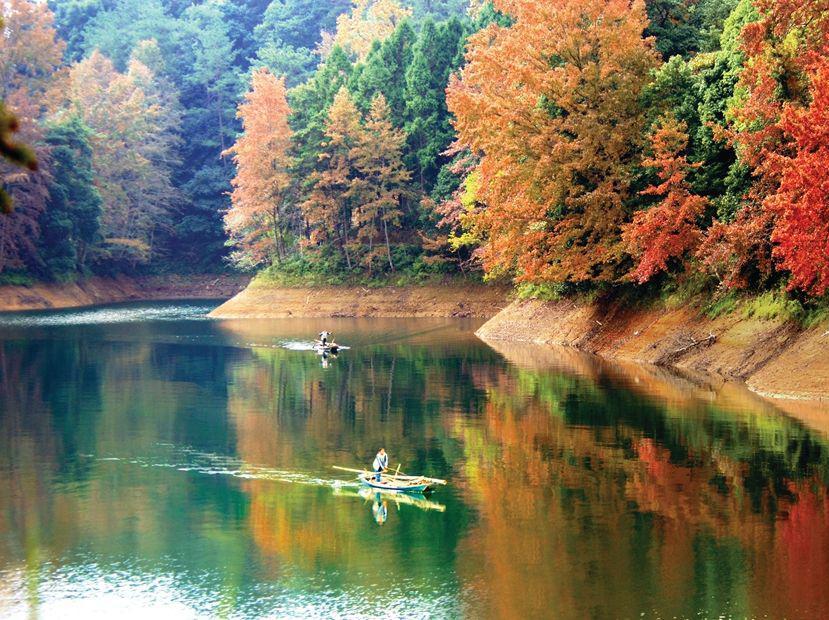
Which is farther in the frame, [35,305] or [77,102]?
[77,102]

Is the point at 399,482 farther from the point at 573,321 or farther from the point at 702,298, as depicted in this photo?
Result: the point at 573,321

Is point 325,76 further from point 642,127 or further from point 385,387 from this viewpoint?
point 385,387

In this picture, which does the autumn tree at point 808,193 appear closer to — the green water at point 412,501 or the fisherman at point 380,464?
the green water at point 412,501

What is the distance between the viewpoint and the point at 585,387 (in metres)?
45.0

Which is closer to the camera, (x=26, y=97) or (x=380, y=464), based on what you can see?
(x=380, y=464)

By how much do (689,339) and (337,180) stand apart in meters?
43.7

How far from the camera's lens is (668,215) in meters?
50.1

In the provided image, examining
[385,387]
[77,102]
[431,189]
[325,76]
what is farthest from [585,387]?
[77,102]

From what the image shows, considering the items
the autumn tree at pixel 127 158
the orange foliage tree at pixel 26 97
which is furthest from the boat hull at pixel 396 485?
the autumn tree at pixel 127 158

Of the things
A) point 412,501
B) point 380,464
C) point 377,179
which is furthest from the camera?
point 377,179

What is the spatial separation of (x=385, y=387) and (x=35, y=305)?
6301 cm

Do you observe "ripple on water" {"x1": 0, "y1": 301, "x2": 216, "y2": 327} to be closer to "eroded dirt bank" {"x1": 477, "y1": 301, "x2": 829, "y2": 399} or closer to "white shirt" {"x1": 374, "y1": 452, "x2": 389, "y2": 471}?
"eroded dirt bank" {"x1": 477, "y1": 301, "x2": 829, "y2": 399}

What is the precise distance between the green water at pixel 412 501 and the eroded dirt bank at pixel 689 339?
2067 mm

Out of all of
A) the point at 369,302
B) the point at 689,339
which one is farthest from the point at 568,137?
the point at 369,302
